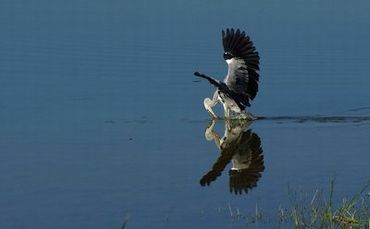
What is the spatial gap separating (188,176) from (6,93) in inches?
185

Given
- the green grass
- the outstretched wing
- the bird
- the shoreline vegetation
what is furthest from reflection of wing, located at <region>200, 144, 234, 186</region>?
the outstretched wing

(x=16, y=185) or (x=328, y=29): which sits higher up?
(x=328, y=29)

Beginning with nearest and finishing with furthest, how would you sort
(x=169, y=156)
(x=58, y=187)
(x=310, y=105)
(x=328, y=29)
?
(x=58, y=187) → (x=169, y=156) → (x=310, y=105) → (x=328, y=29)

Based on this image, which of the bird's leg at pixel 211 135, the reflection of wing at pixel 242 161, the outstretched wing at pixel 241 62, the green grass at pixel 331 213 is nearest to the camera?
the green grass at pixel 331 213

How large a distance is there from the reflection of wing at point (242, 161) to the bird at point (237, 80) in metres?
0.63

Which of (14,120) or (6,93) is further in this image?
(6,93)

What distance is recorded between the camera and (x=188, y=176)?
10.8 m

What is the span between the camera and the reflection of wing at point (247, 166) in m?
10.5

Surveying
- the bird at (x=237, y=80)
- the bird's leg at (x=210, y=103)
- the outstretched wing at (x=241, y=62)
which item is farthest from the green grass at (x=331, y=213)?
the outstretched wing at (x=241, y=62)

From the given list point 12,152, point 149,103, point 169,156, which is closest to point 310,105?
point 149,103

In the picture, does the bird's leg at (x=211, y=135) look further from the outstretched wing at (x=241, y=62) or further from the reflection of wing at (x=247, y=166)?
the outstretched wing at (x=241, y=62)

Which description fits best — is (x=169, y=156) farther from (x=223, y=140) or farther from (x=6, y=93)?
(x=6, y=93)

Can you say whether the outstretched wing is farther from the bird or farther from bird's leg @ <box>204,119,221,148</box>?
bird's leg @ <box>204,119,221,148</box>

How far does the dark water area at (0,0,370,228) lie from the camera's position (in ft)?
32.5
